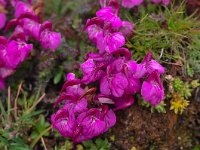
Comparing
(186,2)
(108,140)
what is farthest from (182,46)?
(108,140)

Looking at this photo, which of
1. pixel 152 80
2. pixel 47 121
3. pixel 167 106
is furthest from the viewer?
pixel 47 121

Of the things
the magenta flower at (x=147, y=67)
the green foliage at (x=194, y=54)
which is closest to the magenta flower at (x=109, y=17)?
the magenta flower at (x=147, y=67)

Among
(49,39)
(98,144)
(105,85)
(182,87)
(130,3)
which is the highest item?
(130,3)

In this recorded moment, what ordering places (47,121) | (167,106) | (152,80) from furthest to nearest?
(47,121)
(167,106)
(152,80)

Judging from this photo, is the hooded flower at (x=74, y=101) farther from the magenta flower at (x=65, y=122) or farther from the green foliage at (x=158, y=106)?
the green foliage at (x=158, y=106)

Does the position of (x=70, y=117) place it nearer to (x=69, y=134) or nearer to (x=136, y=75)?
(x=69, y=134)

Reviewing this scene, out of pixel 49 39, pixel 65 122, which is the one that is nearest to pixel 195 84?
pixel 65 122

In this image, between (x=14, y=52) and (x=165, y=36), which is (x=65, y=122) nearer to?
(x=14, y=52)
